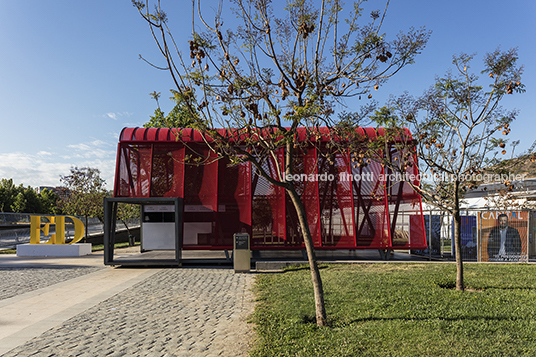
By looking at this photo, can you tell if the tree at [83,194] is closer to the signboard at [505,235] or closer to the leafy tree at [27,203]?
the signboard at [505,235]

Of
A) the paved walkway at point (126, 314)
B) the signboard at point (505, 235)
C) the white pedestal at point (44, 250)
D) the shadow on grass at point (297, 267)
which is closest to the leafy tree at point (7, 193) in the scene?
the white pedestal at point (44, 250)

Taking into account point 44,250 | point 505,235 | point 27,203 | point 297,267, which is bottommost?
point 44,250

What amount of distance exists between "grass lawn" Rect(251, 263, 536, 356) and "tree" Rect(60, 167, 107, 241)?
2073 cm

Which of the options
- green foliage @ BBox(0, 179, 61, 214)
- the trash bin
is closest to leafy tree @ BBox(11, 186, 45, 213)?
green foliage @ BBox(0, 179, 61, 214)

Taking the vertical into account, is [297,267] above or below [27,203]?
below

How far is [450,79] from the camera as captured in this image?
823 centimetres

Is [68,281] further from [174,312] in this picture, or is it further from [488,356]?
[488,356]

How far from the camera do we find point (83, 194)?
86.8ft

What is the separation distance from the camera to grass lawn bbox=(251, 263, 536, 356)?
4688mm

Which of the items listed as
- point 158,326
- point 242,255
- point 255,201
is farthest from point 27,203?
point 158,326

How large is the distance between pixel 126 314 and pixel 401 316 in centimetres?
537

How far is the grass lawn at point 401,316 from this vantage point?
15.4 ft

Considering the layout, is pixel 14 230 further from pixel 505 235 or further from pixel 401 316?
pixel 505 235

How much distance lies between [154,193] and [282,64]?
995 centimetres
